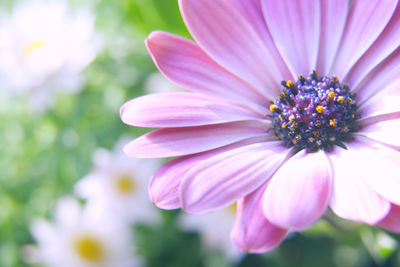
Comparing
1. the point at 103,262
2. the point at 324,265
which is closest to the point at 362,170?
the point at 324,265

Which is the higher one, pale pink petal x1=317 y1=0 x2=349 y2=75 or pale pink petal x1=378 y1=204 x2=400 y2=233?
pale pink petal x1=317 y1=0 x2=349 y2=75

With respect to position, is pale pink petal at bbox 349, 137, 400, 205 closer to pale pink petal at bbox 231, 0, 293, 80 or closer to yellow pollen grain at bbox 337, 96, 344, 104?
yellow pollen grain at bbox 337, 96, 344, 104

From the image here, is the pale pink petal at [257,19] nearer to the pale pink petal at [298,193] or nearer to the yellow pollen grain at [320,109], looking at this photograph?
the yellow pollen grain at [320,109]

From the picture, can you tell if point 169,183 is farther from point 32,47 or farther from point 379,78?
point 32,47

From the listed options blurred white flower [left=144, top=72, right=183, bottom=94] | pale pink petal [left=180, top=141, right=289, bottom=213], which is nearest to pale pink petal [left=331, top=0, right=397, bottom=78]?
pale pink petal [left=180, top=141, right=289, bottom=213]

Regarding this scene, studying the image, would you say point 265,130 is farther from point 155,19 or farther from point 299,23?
point 155,19

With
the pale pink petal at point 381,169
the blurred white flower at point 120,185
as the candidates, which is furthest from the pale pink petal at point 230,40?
the blurred white flower at point 120,185
